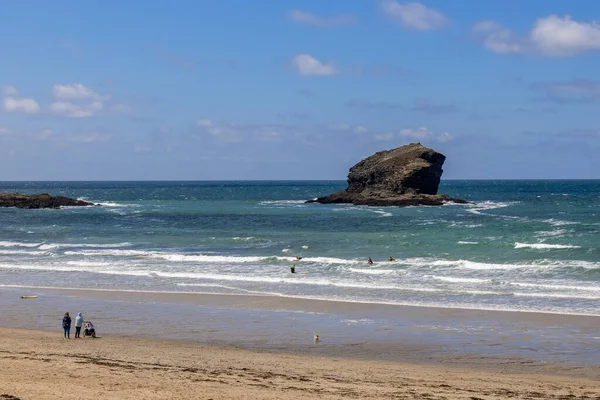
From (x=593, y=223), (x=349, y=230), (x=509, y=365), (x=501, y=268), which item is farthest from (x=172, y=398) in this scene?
(x=593, y=223)

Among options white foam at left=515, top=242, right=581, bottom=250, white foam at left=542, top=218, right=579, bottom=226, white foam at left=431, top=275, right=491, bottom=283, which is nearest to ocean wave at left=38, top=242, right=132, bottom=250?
white foam at left=431, top=275, right=491, bottom=283

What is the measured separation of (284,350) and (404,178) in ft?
249

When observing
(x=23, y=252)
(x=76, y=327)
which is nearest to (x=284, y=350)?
(x=76, y=327)

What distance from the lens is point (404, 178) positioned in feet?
313

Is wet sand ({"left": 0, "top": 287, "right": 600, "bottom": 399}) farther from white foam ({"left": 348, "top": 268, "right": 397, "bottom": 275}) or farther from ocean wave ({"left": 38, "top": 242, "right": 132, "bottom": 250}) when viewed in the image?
ocean wave ({"left": 38, "top": 242, "right": 132, "bottom": 250})

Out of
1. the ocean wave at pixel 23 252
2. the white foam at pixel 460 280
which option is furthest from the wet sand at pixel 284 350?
the ocean wave at pixel 23 252

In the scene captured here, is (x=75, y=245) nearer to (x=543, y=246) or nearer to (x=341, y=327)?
(x=543, y=246)

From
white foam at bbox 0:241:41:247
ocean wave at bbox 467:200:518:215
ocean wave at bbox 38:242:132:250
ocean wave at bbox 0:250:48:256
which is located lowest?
ocean wave at bbox 0:250:48:256

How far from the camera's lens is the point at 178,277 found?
3709cm

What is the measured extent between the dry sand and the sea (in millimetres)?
10639

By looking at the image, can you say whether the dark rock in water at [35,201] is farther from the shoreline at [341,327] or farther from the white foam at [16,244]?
the shoreline at [341,327]

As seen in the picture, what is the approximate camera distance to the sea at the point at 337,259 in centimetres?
3194

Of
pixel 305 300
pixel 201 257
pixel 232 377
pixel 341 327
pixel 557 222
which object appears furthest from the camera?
pixel 557 222

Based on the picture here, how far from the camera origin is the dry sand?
14.5 meters
